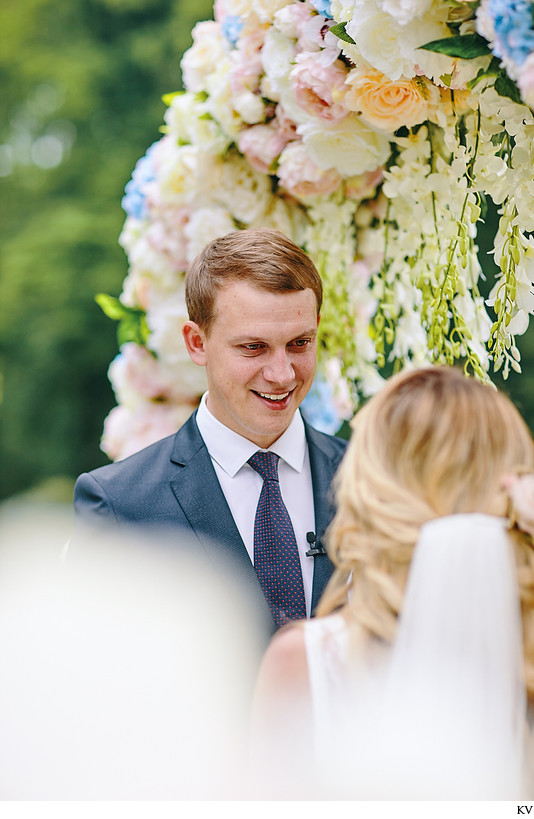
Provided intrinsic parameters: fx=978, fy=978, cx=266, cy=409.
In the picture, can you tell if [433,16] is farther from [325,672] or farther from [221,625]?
[221,625]

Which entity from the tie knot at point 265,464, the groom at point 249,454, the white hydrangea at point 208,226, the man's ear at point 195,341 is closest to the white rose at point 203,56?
the white hydrangea at point 208,226

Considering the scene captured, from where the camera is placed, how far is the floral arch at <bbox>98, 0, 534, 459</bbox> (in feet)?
7.02

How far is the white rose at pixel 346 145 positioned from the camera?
2652mm

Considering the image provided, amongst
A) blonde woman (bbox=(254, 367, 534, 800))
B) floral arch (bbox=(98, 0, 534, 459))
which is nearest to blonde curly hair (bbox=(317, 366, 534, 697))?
blonde woman (bbox=(254, 367, 534, 800))

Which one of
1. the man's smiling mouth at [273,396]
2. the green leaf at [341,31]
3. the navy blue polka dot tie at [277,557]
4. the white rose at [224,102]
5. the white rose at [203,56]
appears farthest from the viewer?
the white rose at [203,56]

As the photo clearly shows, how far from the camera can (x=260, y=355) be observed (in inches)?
107

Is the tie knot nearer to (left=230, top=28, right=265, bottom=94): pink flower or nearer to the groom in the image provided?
the groom

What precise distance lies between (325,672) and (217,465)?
1.14 metres

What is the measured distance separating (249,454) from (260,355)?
0.30 metres

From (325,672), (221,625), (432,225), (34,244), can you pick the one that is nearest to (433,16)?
(432,225)

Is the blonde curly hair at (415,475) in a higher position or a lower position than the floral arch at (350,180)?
lower

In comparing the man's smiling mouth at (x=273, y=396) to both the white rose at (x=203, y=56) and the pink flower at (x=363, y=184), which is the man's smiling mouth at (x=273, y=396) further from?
the white rose at (x=203, y=56)

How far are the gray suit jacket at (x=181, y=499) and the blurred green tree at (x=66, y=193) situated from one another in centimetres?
904

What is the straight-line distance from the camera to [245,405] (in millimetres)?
2754
